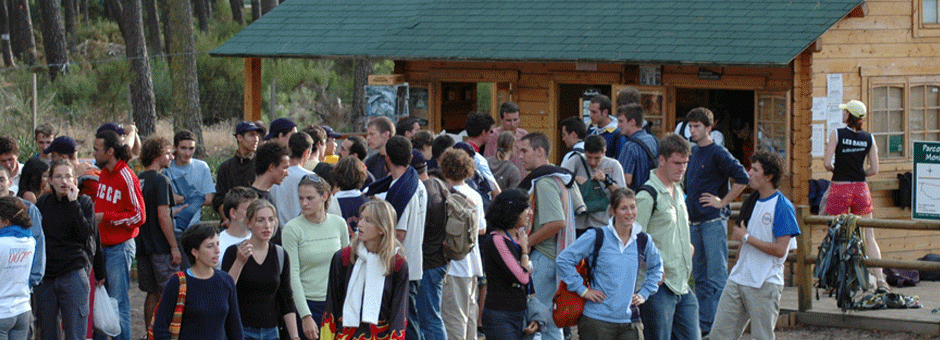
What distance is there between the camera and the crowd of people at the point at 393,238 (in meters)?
5.85

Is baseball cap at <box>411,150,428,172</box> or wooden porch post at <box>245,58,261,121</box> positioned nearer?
baseball cap at <box>411,150,428,172</box>

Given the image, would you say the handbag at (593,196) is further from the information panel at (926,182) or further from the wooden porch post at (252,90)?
the wooden porch post at (252,90)

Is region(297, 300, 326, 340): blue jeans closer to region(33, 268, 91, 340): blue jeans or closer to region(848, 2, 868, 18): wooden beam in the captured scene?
region(33, 268, 91, 340): blue jeans

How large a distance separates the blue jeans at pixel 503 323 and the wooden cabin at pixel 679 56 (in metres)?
5.68

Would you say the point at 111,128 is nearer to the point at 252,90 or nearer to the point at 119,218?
the point at 119,218

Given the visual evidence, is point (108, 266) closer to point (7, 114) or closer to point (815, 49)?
point (815, 49)

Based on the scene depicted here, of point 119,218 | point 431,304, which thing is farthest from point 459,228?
point 119,218

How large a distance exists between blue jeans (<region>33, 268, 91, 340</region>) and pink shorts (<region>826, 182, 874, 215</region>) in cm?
716

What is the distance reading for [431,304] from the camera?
720 cm

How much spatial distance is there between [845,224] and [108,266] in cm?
597

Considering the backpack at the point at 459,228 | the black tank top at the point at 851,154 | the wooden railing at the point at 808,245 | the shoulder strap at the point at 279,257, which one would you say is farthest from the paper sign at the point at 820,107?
the shoulder strap at the point at 279,257

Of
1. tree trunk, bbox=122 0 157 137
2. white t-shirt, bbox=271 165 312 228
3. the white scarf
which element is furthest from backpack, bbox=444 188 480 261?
tree trunk, bbox=122 0 157 137

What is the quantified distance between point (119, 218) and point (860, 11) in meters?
8.12

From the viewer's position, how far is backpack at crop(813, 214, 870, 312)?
354 inches
